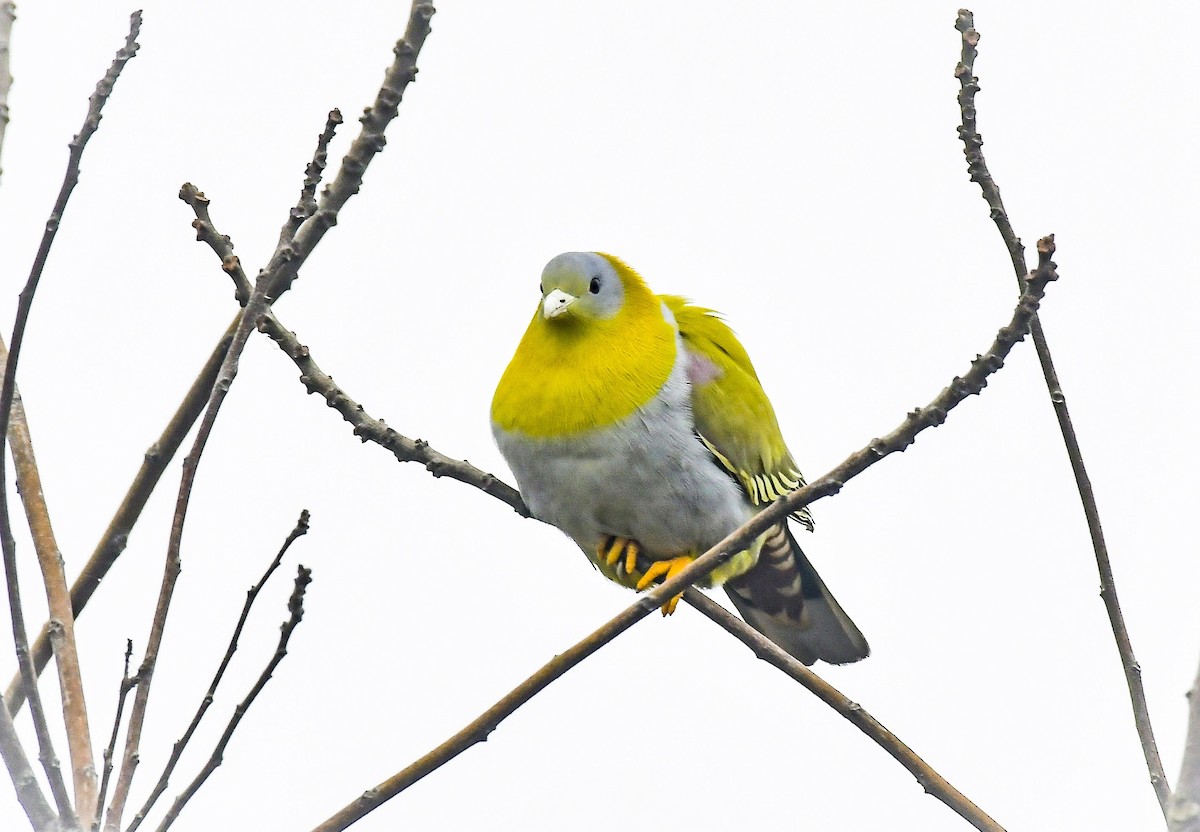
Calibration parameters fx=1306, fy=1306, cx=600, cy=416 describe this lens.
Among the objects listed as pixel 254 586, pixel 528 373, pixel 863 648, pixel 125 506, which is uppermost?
pixel 528 373

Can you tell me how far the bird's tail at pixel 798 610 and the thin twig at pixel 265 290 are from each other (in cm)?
245

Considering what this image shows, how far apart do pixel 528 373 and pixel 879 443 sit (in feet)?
5.81

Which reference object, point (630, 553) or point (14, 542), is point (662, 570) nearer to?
point (630, 553)

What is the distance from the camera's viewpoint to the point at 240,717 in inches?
82.7

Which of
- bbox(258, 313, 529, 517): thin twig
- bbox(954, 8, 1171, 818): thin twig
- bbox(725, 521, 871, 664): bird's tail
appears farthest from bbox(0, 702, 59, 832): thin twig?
bbox(725, 521, 871, 664): bird's tail

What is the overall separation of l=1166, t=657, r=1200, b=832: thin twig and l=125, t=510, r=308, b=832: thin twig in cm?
141

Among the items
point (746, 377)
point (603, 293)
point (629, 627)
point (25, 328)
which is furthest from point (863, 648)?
point (25, 328)

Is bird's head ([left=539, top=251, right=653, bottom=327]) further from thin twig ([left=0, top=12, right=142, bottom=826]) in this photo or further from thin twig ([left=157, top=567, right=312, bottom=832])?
thin twig ([left=0, top=12, right=142, bottom=826])

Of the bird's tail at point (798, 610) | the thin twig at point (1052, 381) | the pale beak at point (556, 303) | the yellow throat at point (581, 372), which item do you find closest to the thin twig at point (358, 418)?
the yellow throat at point (581, 372)

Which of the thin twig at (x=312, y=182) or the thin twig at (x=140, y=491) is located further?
the thin twig at (x=140, y=491)

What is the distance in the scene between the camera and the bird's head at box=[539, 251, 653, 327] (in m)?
3.73

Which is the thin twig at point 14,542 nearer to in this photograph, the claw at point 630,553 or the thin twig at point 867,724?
the thin twig at point 867,724

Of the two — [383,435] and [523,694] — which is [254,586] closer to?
[523,694]

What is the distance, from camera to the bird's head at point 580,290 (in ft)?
12.3
